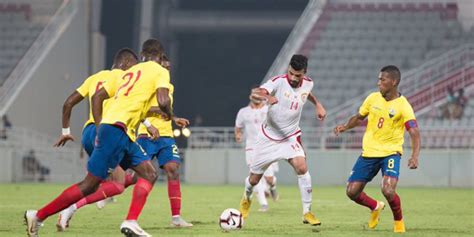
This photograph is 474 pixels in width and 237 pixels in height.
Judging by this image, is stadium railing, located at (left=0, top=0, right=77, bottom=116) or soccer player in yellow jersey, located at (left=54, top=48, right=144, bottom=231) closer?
soccer player in yellow jersey, located at (left=54, top=48, right=144, bottom=231)

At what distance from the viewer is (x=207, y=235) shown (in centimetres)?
1248

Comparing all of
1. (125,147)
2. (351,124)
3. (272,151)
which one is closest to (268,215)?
(272,151)

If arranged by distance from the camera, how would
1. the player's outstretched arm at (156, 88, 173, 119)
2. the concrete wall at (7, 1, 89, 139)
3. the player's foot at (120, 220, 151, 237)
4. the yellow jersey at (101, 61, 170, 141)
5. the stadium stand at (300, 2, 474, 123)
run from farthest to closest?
1. the stadium stand at (300, 2, 474, 123)
2. the concrete wall at (7, 1, 89, 139)
3. the yellow jersey at (101, 61, 170, 141)
4. the player's foot at (120, 220, 151, 237)
5. the player's outstretched arm at (156, 88, 173, 119)

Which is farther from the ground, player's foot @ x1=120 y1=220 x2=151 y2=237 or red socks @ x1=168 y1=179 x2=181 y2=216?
red socks @ x1=168 y1=179 x2=181 y2=216

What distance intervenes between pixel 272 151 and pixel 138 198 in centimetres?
433

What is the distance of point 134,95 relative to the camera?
11.1 metres

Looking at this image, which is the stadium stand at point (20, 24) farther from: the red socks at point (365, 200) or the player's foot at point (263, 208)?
the red socks at point (365, 200)

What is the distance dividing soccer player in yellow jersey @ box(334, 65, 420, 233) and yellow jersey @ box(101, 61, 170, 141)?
3.63 metres

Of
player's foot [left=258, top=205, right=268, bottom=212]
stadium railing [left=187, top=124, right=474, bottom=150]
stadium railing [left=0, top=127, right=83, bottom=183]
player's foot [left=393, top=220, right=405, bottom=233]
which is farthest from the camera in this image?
stadium railing [left=0, top=127, right=83, bottom=183]

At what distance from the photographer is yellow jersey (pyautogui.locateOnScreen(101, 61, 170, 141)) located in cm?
1102

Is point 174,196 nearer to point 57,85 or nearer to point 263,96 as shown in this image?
point 263,96

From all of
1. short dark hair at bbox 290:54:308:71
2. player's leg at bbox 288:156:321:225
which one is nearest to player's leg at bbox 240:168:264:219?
player's leg at bbox 288:156:321:225

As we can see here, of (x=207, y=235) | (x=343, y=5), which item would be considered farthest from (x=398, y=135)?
(x=343, y=5)

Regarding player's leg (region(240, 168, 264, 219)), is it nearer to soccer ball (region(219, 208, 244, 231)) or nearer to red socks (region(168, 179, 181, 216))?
red socks (region(168, 179, 181, 216))
